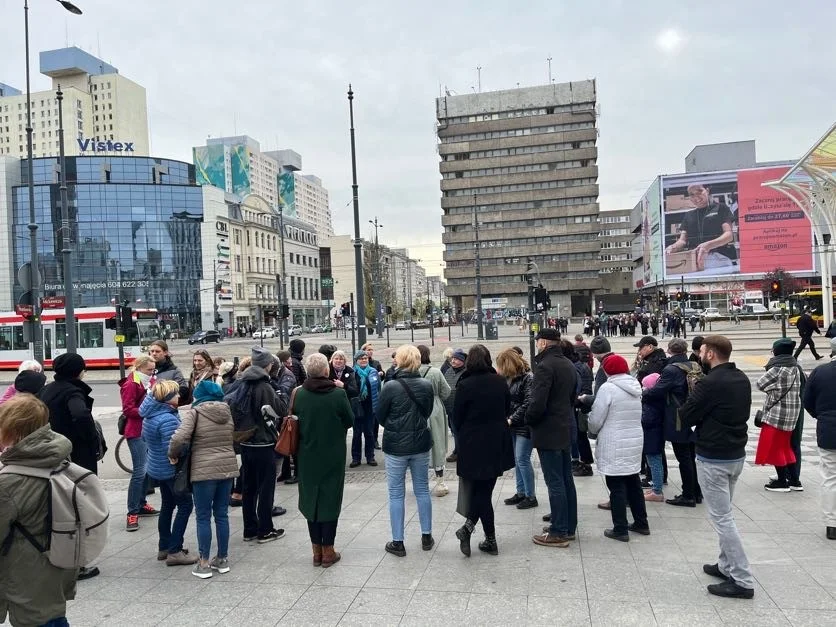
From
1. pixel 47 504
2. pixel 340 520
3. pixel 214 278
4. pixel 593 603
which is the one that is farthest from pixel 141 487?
Answer: pixel 214 278

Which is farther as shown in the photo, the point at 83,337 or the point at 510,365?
the point at 83,337

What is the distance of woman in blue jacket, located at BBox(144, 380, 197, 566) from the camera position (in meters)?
5.30

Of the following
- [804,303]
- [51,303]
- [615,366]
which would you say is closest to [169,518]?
[615,366]

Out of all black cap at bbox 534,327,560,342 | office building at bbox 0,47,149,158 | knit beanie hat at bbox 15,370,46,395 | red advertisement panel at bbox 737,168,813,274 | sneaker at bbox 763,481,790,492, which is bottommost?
sneaker at bbox 763,481,790,492

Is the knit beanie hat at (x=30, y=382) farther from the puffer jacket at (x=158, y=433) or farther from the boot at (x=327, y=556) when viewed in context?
the boot at (x=327, y=556)

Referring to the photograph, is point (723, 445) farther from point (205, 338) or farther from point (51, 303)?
point (205, 338)

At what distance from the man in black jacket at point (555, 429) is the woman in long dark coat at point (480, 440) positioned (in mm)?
285

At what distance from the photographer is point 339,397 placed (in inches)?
206

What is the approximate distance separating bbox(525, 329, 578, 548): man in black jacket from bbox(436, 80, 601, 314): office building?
9501cm

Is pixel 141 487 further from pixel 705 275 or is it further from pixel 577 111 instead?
pixel 577 111

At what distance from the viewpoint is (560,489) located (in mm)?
5422

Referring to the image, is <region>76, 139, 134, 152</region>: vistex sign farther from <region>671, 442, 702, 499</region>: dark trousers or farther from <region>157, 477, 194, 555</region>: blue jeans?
<region>671, 442, 702, 499</region>: dark trousers

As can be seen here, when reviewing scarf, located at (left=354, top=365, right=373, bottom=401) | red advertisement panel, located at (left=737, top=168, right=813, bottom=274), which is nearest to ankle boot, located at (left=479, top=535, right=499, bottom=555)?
scarf, located at (left=354, top=365, right=373, bottom=401)

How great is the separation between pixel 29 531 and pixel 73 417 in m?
2.37
